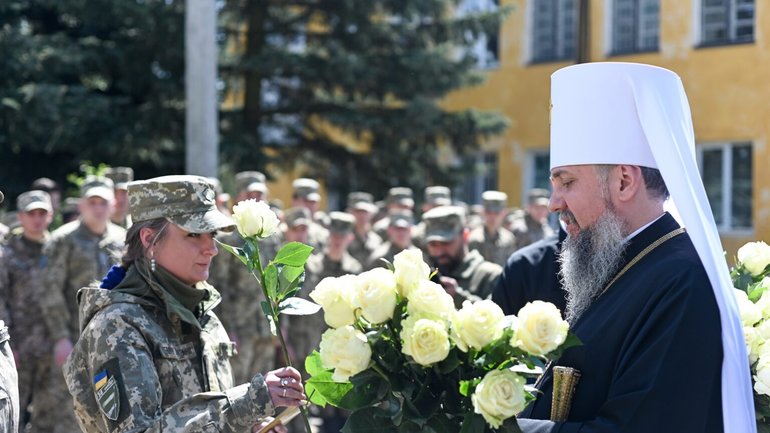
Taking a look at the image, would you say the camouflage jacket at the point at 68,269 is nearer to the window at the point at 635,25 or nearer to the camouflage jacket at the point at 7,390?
the camouflage jacket at the point at 7,390

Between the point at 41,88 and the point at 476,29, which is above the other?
the point at 476,29

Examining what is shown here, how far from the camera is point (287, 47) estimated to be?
733 inches

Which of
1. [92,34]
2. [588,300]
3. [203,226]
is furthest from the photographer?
[92,34]

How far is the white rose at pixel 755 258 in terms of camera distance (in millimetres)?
3838

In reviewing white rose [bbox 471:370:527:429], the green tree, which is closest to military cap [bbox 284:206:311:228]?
the green tree

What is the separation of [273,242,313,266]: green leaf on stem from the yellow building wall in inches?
614

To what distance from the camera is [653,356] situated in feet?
9.70

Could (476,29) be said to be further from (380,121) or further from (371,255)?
(371,255)

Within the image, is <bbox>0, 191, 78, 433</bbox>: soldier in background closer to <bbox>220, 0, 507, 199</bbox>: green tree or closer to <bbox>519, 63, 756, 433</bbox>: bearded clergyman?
<bbox>519, 63, 756, 433</bbox>: bearded clergyman

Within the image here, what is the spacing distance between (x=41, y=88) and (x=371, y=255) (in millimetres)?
6581

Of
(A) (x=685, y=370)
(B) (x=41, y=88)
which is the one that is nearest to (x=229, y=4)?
(B) (x=41, y=88)

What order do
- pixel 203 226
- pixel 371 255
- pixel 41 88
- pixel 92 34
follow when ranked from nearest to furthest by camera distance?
pixel 203 226 < pixel 371 255 < pixel 41 88 < pixel 92 34

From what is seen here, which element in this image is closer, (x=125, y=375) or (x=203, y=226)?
(x=125, y=375)

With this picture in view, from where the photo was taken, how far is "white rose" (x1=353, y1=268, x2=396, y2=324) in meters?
2.87
